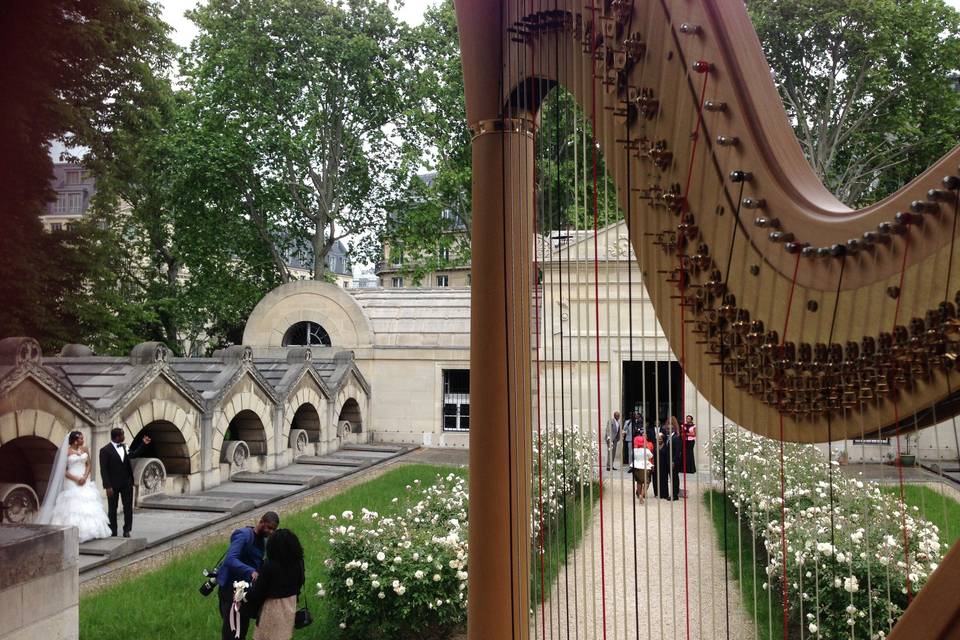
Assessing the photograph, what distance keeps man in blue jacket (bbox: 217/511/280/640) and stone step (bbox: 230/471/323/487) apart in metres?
6.97

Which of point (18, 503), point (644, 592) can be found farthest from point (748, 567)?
point (18, 503)

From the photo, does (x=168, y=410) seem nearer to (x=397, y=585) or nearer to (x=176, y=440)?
(x=176, y=440)

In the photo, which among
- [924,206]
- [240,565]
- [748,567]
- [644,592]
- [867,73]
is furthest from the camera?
[867,73]

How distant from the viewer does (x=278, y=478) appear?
40.2 ft

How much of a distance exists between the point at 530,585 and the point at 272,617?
2415mm

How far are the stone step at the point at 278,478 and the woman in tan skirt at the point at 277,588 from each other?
723 cm

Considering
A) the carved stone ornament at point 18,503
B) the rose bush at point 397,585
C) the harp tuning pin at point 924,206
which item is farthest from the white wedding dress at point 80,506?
the harp tuning pin at point 924,206

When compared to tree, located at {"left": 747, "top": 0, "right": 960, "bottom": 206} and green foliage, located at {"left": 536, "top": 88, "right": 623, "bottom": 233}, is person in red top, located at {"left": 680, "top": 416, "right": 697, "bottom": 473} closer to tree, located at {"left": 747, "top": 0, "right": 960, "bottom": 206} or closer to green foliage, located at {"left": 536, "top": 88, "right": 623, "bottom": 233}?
green foliage, located at {"left": 536, "top": 88, "right": 623, "bottom": 233}

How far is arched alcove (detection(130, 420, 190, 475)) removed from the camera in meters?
11.0

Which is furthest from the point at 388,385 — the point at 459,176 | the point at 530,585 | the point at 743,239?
the point at 743,239

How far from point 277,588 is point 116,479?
4.26 meters

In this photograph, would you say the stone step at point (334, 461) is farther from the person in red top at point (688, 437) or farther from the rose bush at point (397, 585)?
the rose bush at point (397, 585)

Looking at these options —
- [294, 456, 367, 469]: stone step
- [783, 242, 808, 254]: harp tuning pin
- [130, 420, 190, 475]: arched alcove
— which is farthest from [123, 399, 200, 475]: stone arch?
[783, 242, 808, 254]: harp tuning pin

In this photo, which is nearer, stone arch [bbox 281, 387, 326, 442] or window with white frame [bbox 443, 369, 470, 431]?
stone arch [bbox 281, 387, 326, 442]
